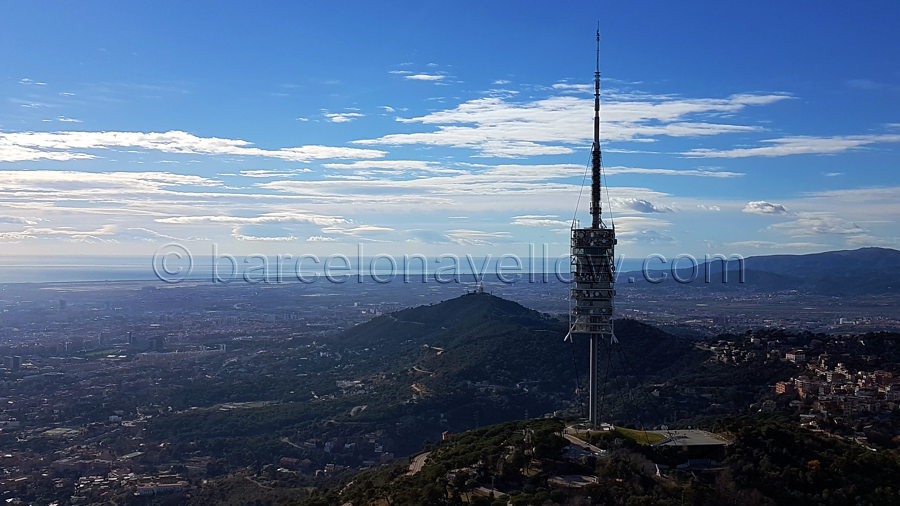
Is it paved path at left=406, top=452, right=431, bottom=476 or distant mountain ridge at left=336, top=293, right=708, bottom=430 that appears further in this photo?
distant mountain ridge at left=336, top=293, right=708, bottom=430

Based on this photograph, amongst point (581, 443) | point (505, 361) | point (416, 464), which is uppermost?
point (581, 443)

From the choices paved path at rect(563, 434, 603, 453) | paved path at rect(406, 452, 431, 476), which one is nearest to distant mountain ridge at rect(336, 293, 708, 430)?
paved path at rect(406, 452, 431, 476)

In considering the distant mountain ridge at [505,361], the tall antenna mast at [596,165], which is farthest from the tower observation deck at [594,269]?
the distant mountain ridge at [505,361]

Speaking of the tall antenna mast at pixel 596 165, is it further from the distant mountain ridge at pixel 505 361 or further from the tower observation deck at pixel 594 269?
the distant mountain ridge at pixel 505 361

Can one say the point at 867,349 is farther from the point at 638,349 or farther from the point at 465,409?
the point at 465,409

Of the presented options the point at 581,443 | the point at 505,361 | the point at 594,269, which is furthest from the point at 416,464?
the point at 505,361

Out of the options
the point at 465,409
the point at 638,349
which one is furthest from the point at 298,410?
the point at 638,349

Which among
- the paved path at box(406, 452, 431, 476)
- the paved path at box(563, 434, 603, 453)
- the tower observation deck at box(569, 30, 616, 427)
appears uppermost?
the tower observation deck at box(569, 30, 616, 427)

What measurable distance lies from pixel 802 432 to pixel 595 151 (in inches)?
631

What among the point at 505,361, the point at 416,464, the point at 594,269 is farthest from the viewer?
A: the point at 505,361

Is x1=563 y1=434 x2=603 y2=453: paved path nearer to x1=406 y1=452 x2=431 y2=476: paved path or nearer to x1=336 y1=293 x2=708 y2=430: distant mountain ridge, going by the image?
x1=406 y1=452 x2=431 y2=476: paved path

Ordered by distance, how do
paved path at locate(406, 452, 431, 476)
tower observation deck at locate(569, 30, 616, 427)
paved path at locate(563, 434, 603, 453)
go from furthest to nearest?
tower observation deck at locate(569, 30, 616, 427) → paved path at locate(406, 452, 431, 476) → paved path at locate(563, 434, 603, 453)

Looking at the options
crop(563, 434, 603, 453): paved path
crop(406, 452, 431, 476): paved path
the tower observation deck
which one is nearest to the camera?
crop(563, 434, 603, 453): paved path

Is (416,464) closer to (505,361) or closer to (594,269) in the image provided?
Answer: (594,269)
